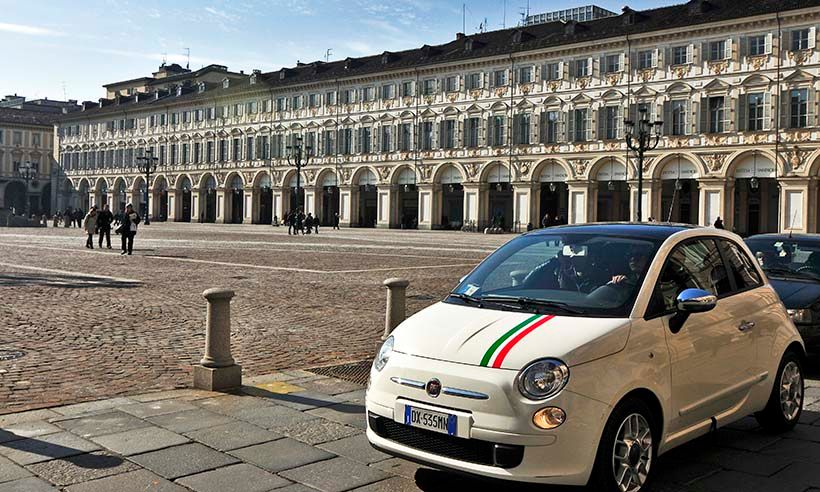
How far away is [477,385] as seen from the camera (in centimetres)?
439

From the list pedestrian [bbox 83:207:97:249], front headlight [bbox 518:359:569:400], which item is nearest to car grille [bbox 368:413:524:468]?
front headlight [bbox 518:359:569:400]

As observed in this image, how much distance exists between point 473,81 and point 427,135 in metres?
5.94

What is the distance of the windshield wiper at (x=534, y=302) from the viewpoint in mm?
4980

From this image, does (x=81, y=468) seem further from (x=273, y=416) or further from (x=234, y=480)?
(x=273, y=416)

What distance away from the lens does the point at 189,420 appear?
621 cm

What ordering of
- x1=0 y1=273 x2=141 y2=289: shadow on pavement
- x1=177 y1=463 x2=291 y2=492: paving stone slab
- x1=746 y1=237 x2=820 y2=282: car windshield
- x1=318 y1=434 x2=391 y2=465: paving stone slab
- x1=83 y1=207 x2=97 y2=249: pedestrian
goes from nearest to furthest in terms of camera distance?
x1=177 y1=463 x2=291 y2=492: paving stone slab, x1=318 y1=434 x2=391 y2=465: paving stone slab, x1=746 y1=237 x2=820 y2=282: car windshield, x1=0 y1=273 x2=141 y2=289: shadow on pavement, x1=83 y1=207 x2=97 y2=249: pedestrian

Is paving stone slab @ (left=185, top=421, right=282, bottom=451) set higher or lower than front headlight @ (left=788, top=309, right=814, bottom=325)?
lower

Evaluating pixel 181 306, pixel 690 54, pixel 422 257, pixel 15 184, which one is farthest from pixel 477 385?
pixel 15 184

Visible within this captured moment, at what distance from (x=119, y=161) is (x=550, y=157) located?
56843 millimetres

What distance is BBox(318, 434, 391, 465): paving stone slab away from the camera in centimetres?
538

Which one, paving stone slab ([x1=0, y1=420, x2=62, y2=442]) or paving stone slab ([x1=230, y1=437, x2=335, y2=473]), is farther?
paving stone slab ([x1=0, y1=420, x2=62, y2=442])

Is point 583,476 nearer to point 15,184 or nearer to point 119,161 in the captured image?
point 119,161

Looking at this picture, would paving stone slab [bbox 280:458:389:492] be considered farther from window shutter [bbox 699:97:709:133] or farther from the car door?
window shutter [bbox 699:97:709:133]

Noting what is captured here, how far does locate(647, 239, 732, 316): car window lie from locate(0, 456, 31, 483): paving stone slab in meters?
3.84
